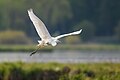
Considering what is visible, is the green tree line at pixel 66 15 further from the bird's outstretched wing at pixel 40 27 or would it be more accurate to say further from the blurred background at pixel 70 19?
the bird's outstretched wing at pixel 40 27

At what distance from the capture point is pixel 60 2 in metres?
84.4

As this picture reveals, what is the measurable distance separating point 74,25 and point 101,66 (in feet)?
170

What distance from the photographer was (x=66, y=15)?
82375 millimetres

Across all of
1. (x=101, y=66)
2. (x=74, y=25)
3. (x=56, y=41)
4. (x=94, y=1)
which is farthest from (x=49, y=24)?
(x=56, y=41)

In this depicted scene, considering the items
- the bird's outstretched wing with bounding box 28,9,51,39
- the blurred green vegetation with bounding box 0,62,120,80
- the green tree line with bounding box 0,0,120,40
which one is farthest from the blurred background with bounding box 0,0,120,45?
the bird's outstretched wing with bounding box 28,9,51,39

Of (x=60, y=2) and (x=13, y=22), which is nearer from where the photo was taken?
(x=13, y=22)

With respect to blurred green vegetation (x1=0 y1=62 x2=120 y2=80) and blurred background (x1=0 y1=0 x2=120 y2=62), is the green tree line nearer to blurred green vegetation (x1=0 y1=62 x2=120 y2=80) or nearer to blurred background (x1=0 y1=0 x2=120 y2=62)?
blurred background (x1=0 y1=0 x2=120 y2=62)

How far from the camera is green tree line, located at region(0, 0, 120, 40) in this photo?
3051 inches

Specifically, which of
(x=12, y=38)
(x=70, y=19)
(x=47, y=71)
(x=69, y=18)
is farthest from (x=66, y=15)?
(x=47, y=71)

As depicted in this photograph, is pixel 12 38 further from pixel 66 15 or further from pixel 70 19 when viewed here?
pixel 70 19

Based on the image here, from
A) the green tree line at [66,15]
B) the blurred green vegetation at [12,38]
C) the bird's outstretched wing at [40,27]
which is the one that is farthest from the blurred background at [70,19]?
the bird's outstretched wing at [40,27]

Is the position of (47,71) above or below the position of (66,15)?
below

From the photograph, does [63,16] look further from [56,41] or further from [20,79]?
[56,41]

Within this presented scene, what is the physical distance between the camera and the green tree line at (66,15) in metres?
77.5
